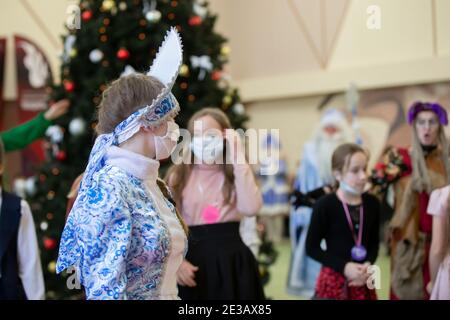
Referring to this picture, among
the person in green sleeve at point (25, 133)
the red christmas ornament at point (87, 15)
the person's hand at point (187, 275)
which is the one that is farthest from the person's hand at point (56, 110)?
the person's hand at point (187, 275)

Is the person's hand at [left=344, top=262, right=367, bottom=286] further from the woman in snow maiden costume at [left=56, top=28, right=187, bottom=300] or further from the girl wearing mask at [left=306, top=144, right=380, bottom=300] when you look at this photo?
the woman in snow maiden costume at [left=56, top=28, right=187, bottom=300]

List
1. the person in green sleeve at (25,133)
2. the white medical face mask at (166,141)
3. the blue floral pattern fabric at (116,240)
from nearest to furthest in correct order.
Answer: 1. the blue floral pattern fabric at (116,240)
2. the white medical face mask at (166,141)
3. the person in green sleeve at (25,133)

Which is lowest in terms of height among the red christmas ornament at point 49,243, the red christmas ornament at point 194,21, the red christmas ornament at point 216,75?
the red christmas ornament at point 49,243

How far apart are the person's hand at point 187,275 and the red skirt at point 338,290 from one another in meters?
0.69

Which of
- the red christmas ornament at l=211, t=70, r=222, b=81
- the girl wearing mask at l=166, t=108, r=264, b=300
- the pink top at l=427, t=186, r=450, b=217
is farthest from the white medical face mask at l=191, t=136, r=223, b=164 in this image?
the red christmas ornament at l=211, t=70, r=222, b=81

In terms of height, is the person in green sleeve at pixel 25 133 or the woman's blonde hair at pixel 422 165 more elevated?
the person in green sleeve at pixel 25 133

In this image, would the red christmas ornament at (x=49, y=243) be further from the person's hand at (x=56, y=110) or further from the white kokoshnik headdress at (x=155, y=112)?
the white kokoshnik headdress at (x=155, y=112)

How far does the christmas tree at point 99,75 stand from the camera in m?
4.82

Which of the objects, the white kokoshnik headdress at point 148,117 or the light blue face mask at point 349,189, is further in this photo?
the light blue face mask at point 349,189

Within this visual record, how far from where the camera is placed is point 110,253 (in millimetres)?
1774

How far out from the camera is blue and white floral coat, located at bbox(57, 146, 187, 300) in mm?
1777

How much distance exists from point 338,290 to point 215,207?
784 millimetres

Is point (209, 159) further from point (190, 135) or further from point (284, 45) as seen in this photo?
point (284, 45)

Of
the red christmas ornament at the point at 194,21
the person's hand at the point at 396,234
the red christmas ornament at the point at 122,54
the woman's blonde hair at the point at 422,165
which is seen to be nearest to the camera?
the woman's blonde hair at the point at 422,165
